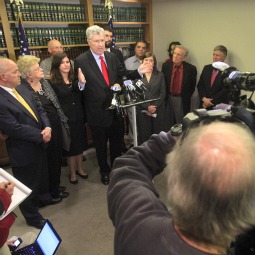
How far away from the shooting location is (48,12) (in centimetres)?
328

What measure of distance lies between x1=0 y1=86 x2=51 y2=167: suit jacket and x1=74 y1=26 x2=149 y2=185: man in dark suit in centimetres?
62

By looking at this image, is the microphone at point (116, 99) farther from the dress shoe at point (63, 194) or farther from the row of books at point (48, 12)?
the row of books at point (48, 12)

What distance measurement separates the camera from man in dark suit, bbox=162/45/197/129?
3.17 meters

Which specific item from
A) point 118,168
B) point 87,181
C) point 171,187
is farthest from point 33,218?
point 171,187

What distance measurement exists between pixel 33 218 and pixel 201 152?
6.50 feet

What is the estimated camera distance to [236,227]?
1.58 ft

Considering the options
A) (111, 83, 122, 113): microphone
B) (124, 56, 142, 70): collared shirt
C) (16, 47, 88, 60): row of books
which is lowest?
(111, 83, 122, 113): microphone

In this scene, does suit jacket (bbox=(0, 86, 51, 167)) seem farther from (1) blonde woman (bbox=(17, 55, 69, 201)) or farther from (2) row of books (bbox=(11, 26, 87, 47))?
(2) row of books (bbox=(11, 26, 87, 47))

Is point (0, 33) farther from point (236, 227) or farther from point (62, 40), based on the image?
point (236, 227)

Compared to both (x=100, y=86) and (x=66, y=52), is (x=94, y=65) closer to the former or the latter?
(x=100, y=86)

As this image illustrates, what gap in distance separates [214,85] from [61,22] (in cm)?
223

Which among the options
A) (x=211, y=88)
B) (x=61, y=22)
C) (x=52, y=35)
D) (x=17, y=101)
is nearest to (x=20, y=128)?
(x=17, y=101)

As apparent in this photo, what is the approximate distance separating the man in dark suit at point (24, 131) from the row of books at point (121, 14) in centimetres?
219

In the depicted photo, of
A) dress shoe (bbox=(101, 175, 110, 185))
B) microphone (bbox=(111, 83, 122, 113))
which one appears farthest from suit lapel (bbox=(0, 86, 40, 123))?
dress shoe (bbox=(101, 175, 110, 185))
